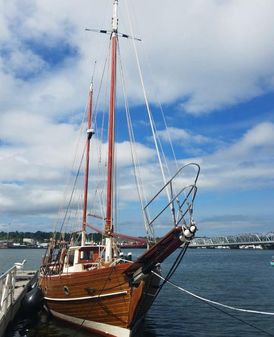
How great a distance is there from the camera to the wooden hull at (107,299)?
18688mm

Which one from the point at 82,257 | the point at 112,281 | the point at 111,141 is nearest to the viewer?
the point at 112,281

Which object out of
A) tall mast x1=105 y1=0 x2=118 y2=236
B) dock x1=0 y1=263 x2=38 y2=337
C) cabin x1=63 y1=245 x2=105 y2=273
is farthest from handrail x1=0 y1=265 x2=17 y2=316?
tall mast x1=105 y1=0 x2=118 y2=236

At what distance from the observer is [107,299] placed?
63.8ft

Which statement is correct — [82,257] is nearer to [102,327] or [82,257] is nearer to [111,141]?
[102,327]

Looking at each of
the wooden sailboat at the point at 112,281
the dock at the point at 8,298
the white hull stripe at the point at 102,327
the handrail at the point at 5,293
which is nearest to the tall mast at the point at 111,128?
the wooden sailboat at the point at 112,281

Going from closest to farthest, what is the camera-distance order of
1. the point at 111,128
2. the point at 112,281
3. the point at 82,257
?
the point at 112,281, the point at 111,128, the point at 82,257

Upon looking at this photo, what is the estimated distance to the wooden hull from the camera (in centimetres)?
1869

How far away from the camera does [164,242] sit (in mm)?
17906

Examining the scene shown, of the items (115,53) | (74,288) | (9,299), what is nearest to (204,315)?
(74,288)

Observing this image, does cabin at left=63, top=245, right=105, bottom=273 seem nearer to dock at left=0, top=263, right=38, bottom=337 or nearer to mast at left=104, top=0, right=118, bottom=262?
mast at left=104, top=0, right=118, bottom=262

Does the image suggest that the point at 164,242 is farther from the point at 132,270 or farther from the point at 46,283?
the point at 46,283

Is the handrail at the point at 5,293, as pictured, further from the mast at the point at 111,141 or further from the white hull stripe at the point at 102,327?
the mast at the point at 111,141

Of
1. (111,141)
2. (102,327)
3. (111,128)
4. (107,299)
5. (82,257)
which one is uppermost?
(111,128)

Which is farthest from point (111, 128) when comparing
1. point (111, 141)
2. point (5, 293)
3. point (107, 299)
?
point (5, 293)
